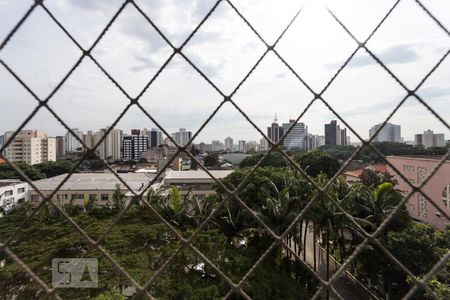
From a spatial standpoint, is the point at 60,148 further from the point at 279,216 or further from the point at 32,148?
the point at 279,216

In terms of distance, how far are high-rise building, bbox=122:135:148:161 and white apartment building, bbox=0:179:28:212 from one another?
3326 centimetres

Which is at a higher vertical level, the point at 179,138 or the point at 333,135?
the point at 333,135

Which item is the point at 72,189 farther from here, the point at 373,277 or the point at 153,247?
the point at 373,277

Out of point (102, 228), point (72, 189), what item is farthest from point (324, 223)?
point (72, 189)

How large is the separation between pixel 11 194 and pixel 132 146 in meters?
36.1

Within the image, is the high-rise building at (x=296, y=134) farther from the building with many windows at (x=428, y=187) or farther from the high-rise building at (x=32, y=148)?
the high-rise building at (x=32, y=148)

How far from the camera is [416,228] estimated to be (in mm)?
7723

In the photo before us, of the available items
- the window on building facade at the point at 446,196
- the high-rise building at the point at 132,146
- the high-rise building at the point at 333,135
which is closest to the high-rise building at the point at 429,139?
the high-rise building at the point at 333,135

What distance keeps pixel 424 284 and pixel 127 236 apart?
7.01 meters

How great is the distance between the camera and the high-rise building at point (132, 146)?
53694mm

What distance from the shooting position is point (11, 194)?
18500 mm

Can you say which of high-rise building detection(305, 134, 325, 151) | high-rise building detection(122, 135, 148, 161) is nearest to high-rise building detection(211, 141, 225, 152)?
high-rise building detection(122, 135, 148, 161)

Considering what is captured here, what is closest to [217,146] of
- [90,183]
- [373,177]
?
[90,183]

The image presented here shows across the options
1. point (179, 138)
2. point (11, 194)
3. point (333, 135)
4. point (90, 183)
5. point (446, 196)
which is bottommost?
point (11, 194)
